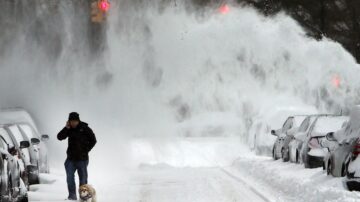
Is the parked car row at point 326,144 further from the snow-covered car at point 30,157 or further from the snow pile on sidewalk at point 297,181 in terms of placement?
the snow-covered car at point 30,157

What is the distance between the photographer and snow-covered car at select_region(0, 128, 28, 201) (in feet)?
33.6

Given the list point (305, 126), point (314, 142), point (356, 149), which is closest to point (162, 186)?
point (314, 142)

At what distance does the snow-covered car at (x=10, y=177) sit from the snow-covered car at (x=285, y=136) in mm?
11076

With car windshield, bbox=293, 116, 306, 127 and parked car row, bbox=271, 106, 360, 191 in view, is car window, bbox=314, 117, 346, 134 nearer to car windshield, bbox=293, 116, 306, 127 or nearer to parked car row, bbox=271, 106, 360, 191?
parked car row, bbox=271, 106, 360, 191

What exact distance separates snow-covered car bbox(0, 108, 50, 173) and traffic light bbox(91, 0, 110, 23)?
14.3 meters

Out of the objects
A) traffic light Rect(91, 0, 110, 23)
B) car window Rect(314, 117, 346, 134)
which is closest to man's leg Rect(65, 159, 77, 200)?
car window Rect(314, 117, 346, 134)

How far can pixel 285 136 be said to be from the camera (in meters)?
22.6

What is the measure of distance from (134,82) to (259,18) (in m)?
6.91

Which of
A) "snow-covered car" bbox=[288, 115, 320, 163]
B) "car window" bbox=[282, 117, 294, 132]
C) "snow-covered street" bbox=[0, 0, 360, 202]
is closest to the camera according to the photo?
"snow-covered street" bbox=[0, 0, 360, 202]

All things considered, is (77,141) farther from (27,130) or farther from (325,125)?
(325,125)

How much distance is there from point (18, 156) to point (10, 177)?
2.43m

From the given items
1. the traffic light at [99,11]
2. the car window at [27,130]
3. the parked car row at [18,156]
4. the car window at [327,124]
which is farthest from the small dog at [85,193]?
the traffic light at [99,11]

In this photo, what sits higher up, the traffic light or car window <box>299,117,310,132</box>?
the traffic light

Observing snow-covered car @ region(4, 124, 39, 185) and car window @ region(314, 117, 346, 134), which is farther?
car window @ region(314, 117, 346, 134)
